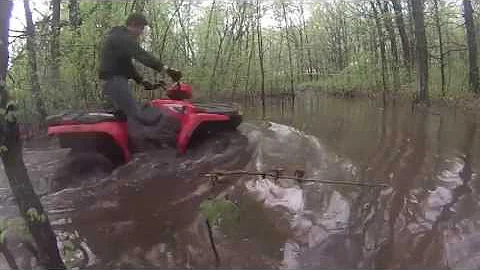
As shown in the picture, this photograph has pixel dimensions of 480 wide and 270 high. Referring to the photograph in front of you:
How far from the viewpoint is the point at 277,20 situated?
78.4ft

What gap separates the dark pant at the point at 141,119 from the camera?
17.3ft

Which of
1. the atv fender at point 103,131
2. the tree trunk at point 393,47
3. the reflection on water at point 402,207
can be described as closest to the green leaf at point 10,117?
the reflection on water at point 402,207

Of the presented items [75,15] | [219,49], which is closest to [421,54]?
[219,49]

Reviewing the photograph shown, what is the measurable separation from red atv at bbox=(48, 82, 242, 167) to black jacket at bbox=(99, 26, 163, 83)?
0.49m

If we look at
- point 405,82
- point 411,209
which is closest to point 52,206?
point 411,209

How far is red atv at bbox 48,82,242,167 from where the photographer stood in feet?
16.6

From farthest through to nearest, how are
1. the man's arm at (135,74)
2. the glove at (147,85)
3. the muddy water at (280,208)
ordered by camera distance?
1. the glove at (147,85)
2. the man's arm at (135,74)
3. the muddy water at (280,208)

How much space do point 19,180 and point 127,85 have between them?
3168 millimetres

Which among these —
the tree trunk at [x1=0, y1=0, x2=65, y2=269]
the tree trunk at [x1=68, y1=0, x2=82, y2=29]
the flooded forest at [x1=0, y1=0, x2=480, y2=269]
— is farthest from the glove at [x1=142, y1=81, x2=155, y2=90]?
the tree trunk at [x1=68, y1=0, x2=82, y2=29]

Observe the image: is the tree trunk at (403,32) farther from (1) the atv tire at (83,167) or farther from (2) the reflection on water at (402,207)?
(1) the atv tire at (83,167)

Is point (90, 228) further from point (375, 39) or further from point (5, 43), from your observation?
point (375, 39)

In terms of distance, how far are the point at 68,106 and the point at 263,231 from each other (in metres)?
7.81

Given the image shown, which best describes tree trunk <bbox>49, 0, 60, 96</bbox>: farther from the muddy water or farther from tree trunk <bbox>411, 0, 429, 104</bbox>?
tree trunk <bbox>411, 0, 429, 104</bbox>

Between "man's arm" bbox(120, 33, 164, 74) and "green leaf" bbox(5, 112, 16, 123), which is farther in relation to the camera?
"man's arm" bbox(120, 33, 164, 74)
